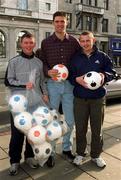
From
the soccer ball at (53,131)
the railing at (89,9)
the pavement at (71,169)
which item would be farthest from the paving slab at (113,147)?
the railing at (89,9)

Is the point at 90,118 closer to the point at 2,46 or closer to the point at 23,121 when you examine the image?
the point at 23,121

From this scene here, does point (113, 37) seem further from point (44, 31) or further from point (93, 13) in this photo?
point (44, 31)

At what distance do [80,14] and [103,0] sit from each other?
19.5 ft

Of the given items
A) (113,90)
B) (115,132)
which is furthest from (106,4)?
(115,132)

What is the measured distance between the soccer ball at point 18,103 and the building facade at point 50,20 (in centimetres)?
2264

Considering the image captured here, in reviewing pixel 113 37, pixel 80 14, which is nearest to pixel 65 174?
pixel 80 14

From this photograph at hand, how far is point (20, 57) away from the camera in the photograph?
13.4ft

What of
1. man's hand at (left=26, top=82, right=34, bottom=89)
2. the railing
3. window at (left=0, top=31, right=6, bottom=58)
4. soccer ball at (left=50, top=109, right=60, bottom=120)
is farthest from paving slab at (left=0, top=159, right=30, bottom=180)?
the railing

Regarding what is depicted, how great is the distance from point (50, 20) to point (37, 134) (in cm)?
3250

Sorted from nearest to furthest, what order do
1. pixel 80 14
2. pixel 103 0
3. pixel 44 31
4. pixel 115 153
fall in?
1. pixel 115 153
2. pixel 44 31
3. pixel 80 14
4. pixel 103 0

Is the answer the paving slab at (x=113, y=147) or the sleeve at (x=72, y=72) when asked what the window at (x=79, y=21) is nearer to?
the paving slab at (x=113, y=147)

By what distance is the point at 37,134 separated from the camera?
386 cm

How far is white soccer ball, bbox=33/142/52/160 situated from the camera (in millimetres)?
3992

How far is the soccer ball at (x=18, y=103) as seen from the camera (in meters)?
3.95
